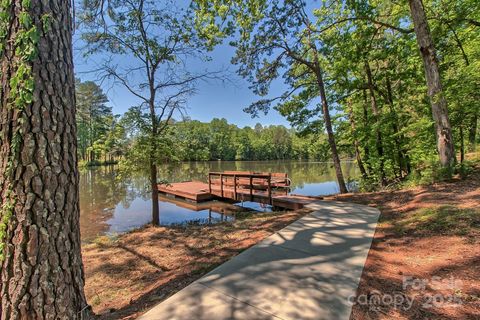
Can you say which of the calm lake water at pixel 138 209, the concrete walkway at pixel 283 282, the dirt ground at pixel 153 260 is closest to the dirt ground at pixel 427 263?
the concrete walkway at pixel 283 282

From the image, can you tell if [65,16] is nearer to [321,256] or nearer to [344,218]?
[321,256]

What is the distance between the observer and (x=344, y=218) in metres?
5.29

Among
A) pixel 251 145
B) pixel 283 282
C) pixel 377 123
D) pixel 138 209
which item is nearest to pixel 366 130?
pixel 377 123

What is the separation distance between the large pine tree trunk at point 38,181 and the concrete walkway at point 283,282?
0.87 m

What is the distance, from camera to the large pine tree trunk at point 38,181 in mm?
1597

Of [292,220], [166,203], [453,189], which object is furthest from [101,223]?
[453,189]

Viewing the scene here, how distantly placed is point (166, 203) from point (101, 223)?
4.48m

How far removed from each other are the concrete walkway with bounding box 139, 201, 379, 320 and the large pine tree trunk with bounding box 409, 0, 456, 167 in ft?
12.1

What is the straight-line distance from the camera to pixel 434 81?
19.8 ft

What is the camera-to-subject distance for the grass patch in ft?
11.4

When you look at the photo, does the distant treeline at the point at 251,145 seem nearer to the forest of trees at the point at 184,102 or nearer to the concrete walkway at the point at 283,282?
the forest of trees at the point at 184,102

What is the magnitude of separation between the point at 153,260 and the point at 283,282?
8.75 ft

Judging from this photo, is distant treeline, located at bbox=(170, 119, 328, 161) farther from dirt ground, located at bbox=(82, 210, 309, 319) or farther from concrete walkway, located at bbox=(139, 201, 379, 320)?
concrete walkway, located at bbox=(139, 201, 379, 320)

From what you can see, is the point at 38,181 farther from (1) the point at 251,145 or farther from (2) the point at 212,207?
(1) the point at 251,145
